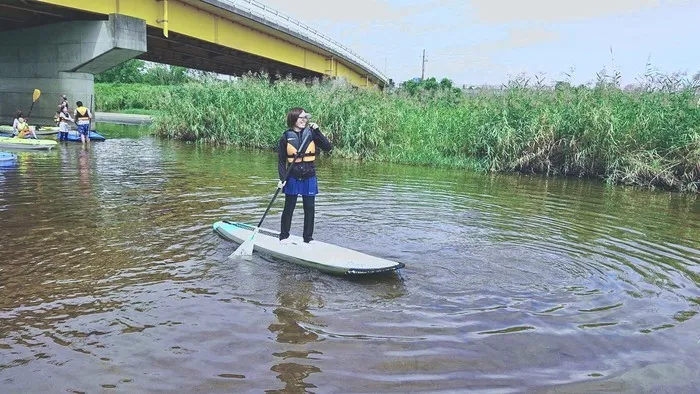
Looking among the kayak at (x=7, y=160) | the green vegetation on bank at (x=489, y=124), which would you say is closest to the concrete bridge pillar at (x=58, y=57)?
the green vegetation on bank at (x=489, y=124)

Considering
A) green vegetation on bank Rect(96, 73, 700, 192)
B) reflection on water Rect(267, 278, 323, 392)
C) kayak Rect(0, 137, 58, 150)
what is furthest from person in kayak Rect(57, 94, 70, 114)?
reflection on water Rect(267, 278, 323, 392)

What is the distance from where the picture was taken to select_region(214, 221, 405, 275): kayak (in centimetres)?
545

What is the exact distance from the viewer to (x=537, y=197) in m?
11.3

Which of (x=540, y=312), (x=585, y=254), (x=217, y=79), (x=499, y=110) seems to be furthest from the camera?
(x=217, y=79)

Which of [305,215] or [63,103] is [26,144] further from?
[305,215]

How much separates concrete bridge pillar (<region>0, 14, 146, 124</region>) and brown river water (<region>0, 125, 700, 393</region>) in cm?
1397

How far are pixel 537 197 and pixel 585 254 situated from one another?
188 inches

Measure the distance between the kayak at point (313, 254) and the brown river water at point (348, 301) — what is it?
0.14 meters

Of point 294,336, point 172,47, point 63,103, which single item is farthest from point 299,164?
point 172,47

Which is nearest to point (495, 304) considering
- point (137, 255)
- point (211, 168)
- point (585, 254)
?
point (585, 254)

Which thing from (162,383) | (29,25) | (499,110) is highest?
(29,25)

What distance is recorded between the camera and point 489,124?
15.6m

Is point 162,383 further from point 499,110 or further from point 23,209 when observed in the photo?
point 499,110

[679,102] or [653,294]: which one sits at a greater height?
[679,102]
